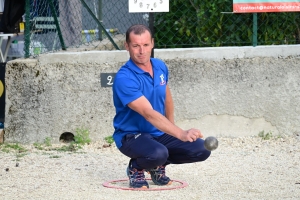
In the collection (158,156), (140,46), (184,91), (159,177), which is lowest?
(159,177)

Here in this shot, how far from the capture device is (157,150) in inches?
232

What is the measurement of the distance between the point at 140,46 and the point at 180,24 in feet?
10.5

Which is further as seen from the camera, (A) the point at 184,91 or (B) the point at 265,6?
(B) the point at 265,6

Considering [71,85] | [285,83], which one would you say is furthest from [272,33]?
[71,85]

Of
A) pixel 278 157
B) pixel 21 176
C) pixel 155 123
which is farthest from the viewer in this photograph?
pixel 278 157

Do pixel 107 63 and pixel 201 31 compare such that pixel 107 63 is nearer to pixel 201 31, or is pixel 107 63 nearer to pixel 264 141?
pixel 201 31

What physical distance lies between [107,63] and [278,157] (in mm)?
2244

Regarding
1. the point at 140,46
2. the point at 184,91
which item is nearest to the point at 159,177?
the point at 140,46

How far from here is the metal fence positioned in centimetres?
898

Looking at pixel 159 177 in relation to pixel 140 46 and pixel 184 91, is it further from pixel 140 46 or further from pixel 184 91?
pixel 184 91

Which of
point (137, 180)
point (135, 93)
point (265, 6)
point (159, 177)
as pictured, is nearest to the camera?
point (135, 93)

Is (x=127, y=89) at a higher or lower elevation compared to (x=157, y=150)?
higher

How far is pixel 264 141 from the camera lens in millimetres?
8484

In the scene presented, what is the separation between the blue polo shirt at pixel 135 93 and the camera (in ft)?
19.3
